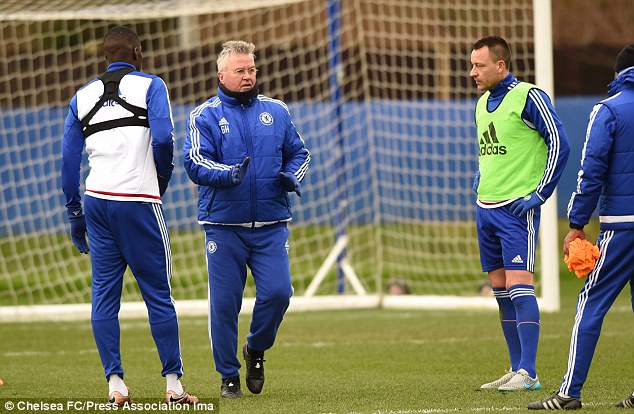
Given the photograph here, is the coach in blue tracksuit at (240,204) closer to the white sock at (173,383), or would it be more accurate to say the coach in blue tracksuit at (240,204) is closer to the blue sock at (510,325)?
the white sock at (173,383)

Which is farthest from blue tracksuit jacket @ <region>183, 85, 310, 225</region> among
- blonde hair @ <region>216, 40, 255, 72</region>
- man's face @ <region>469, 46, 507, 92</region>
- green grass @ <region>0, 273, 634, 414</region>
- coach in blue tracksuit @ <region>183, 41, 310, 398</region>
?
man's face @ <region>469, 46, 507, 92</region>

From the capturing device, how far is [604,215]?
20.9 feet

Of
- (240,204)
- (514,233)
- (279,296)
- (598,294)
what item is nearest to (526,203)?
(514,233)

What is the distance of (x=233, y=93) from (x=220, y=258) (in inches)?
39.1

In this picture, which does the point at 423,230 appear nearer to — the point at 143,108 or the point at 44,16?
the point at 44,16

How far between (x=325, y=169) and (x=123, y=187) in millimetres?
9285

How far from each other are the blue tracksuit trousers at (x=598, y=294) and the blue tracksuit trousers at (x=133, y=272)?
2167mm

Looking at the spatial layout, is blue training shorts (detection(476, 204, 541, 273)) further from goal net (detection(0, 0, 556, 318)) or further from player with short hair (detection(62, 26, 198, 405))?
goal net (detection(0, 0, 556, 318))

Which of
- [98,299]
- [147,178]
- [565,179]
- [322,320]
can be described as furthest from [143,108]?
[565,179]

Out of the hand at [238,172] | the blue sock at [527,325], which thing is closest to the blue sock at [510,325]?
the blue sock at [527,325]

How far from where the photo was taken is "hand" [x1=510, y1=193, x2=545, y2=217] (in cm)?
726

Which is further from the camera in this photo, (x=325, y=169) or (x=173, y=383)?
(x=325, y=169)

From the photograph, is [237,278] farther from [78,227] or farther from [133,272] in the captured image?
[78,227]

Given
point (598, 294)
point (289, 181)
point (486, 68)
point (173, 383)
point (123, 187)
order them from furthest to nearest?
point (486, 68), point (289, 181), point (173, 383), point (123, 187), point (598, 294)
